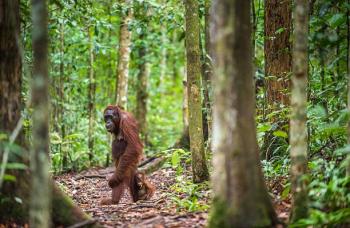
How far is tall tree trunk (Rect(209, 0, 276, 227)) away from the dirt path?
1069 millimetres

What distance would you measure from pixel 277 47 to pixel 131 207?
10.4 feet

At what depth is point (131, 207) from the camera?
23.0 feet

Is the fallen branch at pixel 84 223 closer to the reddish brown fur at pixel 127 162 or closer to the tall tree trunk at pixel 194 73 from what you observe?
the tall tree trunk at pixel 194 73

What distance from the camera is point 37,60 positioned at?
143 inches

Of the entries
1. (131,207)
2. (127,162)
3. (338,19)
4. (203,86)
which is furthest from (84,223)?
(203,86)

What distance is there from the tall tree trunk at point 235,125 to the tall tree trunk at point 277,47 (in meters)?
3.81

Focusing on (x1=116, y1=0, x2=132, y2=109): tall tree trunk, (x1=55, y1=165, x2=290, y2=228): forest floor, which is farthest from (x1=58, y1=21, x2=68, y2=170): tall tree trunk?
(x1=55, y1=165, x2=290, y2=228): forest floor

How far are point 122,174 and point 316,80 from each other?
3.28 metres

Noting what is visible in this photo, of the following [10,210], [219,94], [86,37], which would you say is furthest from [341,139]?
[86,37]

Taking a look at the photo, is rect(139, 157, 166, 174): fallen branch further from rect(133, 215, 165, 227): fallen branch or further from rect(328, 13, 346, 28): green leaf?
rect(328, 13, 346, 28): green leaf

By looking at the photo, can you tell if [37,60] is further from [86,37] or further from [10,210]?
[86,37]

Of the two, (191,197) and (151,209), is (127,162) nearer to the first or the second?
(151,209)

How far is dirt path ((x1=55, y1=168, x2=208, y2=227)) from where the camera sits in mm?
5324

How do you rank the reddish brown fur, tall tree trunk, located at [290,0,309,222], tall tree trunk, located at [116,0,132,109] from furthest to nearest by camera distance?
1. tall tree trunk, located at [116,0,132,109]
2. the reddish brown fur
3. tall tree trunk, located at [290,0,309,222]
